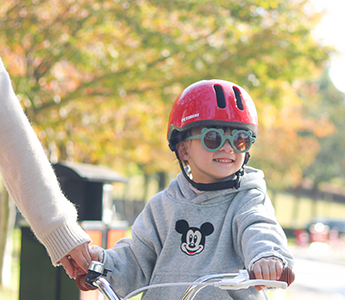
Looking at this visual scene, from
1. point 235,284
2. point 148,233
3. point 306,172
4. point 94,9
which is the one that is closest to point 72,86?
point 94,9

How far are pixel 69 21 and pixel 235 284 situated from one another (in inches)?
277

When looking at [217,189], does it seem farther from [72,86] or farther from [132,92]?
[72,86]

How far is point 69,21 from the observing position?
788cm

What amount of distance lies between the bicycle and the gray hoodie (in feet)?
0.71

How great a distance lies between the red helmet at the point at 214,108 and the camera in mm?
2400

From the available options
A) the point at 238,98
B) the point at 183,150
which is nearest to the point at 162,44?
the point at 183,150

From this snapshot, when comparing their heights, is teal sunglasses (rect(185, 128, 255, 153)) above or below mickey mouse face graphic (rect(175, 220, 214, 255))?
above

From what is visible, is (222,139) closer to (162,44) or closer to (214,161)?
(214,161)

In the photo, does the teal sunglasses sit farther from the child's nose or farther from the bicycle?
the bicycle

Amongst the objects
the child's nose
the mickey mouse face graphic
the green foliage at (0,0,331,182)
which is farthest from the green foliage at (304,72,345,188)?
the mickey mouse face graphic

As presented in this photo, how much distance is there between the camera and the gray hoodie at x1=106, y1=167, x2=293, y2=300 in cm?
219

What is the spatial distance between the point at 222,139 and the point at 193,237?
50 centimetres

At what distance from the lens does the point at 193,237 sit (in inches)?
90.7

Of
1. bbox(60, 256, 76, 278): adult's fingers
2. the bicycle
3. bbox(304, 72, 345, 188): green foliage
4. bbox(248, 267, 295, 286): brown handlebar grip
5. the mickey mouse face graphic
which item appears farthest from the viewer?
bbox(304, 72, 345, 188): green foliage
